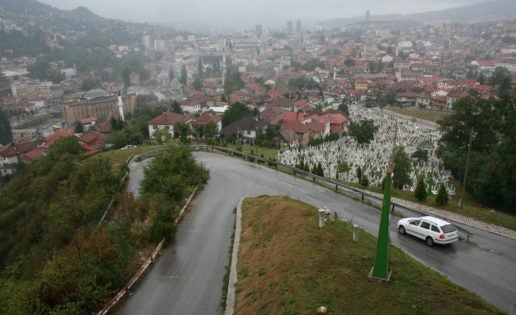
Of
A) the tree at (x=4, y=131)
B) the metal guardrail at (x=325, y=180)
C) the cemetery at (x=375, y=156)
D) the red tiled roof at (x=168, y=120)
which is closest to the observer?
the metal guardrail at (x=325, y=180)

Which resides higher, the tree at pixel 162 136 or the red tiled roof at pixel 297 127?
the tree at pixel 162 136

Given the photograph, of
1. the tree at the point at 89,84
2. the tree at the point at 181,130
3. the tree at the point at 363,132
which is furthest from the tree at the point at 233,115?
the tree at the point at 89,84

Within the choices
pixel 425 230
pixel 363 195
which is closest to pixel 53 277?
pixel 425 230

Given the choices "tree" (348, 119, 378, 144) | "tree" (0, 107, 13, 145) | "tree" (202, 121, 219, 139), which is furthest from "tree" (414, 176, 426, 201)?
"tree" (0, 107, 13, 145)

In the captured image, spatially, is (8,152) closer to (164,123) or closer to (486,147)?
(164,123)

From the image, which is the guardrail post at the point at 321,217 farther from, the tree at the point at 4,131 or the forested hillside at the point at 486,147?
the tree at the point at 4,131

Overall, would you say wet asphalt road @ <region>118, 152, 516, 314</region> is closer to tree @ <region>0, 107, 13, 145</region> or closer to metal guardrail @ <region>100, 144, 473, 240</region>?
metal guardrail @ <region>100, 144, 473, 240</region>
